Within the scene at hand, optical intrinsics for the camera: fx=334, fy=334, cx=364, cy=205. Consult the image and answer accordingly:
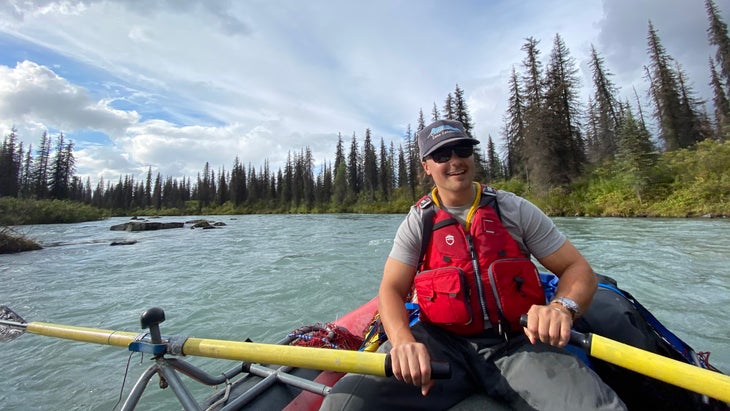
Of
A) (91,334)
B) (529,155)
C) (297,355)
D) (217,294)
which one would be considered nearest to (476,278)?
(297,355)

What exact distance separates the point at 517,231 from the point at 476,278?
42cm

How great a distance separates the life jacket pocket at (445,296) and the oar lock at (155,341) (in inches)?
53.3

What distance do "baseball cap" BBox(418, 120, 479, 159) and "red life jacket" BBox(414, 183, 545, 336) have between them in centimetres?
43

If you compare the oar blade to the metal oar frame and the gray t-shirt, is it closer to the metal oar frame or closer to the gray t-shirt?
the metal oar frame

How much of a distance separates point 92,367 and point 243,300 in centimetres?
250

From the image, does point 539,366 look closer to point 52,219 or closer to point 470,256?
point 470,256

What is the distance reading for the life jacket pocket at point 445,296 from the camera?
1.81 m

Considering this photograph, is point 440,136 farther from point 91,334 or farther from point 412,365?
point 91,334

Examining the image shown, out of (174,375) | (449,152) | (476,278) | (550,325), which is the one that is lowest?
(174,375)

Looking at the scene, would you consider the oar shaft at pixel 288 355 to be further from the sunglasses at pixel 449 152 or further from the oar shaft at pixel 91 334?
the sunglasses at pixel 449 152

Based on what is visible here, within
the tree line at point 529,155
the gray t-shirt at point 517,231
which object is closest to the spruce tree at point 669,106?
the tree line at point 529,155

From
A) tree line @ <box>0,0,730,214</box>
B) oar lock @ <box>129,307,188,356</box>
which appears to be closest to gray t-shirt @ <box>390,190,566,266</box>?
oar lock @ <box>129,307,188,356</box>

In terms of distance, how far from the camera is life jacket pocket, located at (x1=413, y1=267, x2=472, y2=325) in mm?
1806

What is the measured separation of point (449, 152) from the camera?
81.2 inches
